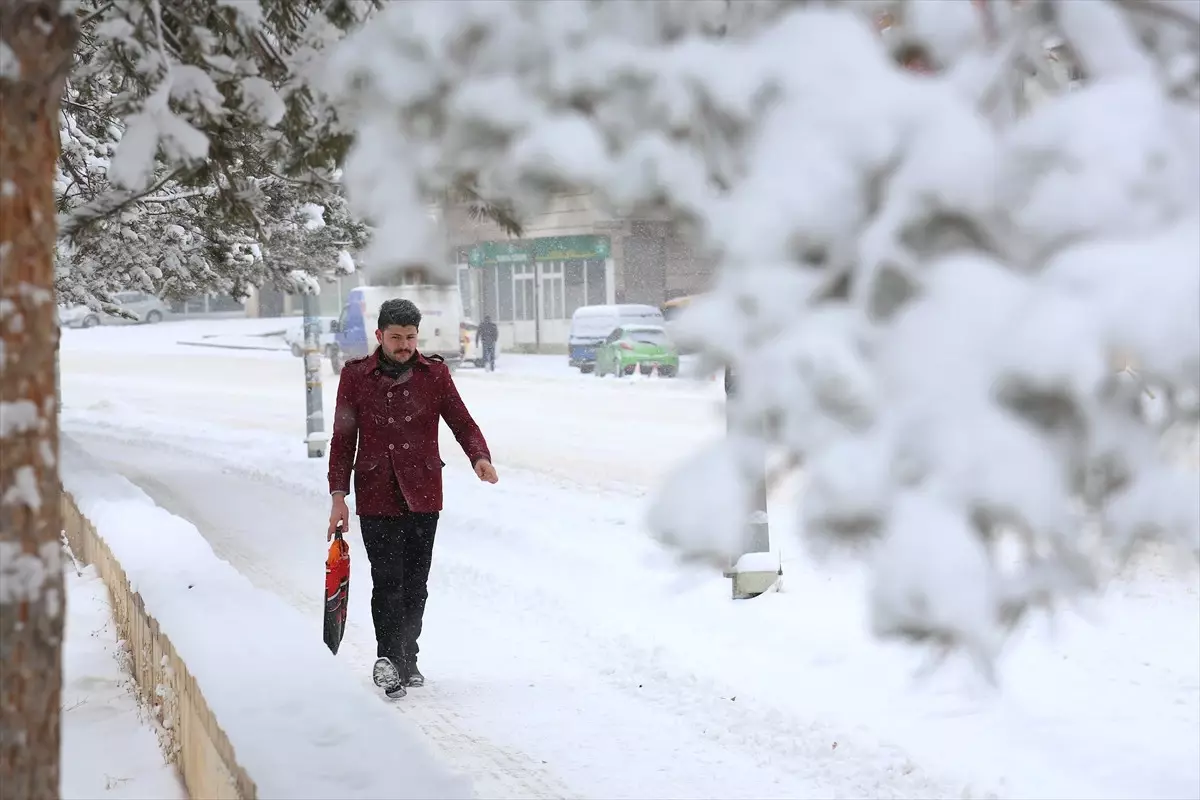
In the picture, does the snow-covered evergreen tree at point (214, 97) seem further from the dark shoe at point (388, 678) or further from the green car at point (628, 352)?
the green car at point (628, 352)

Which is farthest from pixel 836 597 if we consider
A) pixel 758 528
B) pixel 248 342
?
pixel 248 342

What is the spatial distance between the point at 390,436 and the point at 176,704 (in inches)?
68.2

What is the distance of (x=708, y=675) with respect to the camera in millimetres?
7008

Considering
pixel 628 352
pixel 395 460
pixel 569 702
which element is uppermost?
pixel 395 460

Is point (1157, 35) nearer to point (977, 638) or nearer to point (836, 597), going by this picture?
point (977, 638)

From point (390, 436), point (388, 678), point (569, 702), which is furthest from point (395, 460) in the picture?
point (569, 702)

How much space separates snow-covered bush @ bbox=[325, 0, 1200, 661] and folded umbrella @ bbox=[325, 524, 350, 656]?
15.3ft

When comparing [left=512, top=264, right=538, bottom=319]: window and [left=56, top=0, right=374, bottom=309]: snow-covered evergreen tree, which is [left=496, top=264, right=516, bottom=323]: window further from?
[left=56, top=0, right=374, bottom=309]: snow-covered evergreen tree

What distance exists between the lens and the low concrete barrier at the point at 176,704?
4.01 meters

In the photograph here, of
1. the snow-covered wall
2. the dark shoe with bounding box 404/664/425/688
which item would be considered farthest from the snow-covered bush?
the dark shoe with bounding box 404/664/425/688

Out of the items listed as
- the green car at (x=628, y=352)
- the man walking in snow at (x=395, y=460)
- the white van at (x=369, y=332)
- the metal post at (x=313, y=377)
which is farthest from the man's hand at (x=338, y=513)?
the white van at (x=369, y=332)

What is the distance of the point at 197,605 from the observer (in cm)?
578

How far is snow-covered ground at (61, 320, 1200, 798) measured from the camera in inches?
218

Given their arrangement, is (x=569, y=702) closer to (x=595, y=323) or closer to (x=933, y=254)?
(x=933, y=254)
